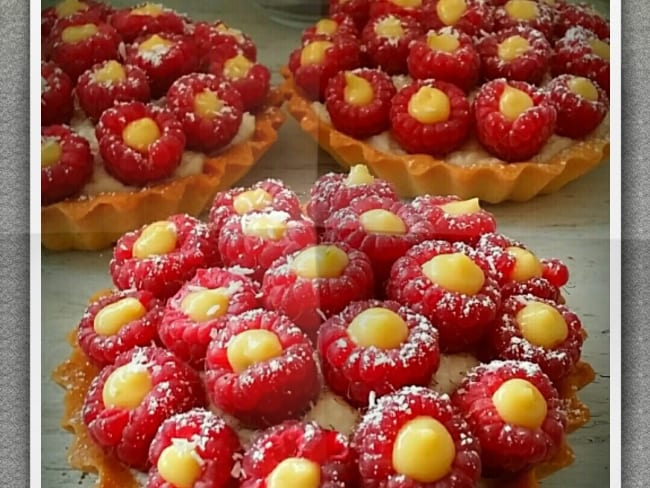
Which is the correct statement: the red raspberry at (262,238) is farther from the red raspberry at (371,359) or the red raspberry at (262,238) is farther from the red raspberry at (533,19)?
the red raspberry at (533,19)

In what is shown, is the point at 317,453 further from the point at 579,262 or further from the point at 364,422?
the point at 579,262

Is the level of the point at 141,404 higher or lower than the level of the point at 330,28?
lower

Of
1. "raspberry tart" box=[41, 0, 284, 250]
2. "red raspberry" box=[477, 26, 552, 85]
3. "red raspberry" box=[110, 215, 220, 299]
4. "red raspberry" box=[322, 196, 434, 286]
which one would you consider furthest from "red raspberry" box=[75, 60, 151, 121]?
"red raspberry" box=[477, 26, 552, 85]

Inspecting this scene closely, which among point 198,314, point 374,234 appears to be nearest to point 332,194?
point 374,234

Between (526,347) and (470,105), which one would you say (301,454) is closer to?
(526,347)

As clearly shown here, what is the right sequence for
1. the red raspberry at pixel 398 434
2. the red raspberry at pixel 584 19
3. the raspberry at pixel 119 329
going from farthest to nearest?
the red raspberry at pixel 584 19
the raspberry at pixel 119 329
the red raspberry at pixel 398 434

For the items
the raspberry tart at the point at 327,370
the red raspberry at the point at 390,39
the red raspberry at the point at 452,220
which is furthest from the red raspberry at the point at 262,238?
the red raspberry at the point at 390,39

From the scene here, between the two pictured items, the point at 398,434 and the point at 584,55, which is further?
the point at 584,55
